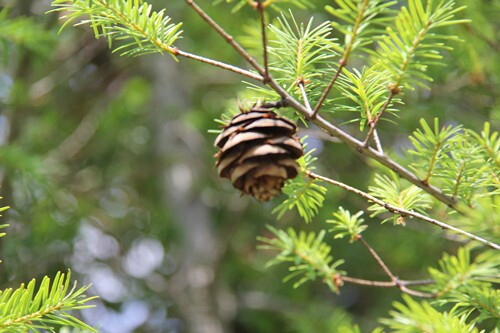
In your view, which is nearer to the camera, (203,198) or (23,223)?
(23,223)

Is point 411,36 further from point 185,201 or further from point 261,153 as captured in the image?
point 185,201

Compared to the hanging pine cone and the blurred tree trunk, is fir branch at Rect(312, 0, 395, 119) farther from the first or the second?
the blurred tree trunk

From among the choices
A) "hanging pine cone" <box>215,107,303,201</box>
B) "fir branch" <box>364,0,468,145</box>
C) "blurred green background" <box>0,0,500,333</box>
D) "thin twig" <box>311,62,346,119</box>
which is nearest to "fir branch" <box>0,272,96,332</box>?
"hanging pine cone" <box>215,107,303,201</box>

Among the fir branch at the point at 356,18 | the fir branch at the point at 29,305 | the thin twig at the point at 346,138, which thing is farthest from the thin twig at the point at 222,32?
the fir branch at the point at 29,305

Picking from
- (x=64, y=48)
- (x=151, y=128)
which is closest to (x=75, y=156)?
(x=151, y=128)

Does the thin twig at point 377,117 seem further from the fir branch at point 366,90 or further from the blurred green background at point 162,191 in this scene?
the blurred green background at point 162,191

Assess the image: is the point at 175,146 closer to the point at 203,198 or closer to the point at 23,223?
the point at 203,198
